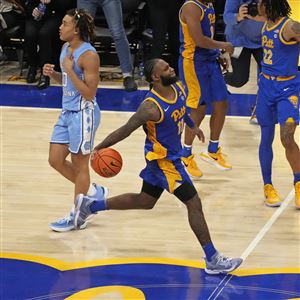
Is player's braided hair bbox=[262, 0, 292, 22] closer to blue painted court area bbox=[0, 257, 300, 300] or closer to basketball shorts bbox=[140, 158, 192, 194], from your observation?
basketball shorts bbox=[140, 158, 192, 194]

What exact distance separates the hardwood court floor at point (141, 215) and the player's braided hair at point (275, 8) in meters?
1.67

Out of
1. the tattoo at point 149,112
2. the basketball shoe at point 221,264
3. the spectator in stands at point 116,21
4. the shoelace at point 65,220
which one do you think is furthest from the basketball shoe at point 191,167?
the spectator in stands at point 116,21

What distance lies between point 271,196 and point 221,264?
5.37 feet

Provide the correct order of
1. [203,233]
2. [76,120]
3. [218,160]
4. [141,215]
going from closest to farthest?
1. [203,233]
2. [76,120]
3. [141,215]
4. [218,160]

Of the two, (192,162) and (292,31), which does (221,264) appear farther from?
(192,162)

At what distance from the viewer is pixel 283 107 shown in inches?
294

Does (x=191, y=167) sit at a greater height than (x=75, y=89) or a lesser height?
lesser

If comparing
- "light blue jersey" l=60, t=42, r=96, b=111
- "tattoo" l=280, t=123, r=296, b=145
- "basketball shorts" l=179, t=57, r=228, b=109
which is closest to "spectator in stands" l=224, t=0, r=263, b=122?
"basketball shorts" l=179, t=57, r=228, b=109

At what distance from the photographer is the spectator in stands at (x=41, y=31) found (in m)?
11.7

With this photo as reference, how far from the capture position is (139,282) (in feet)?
20.8

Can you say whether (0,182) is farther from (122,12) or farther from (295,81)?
(122,12)

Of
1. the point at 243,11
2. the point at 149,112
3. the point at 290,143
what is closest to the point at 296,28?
the point at 290,143

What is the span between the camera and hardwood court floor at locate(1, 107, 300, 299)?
689 centimetres

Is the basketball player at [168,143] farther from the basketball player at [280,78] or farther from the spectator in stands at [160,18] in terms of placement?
the spectator in stands at [160,18]
